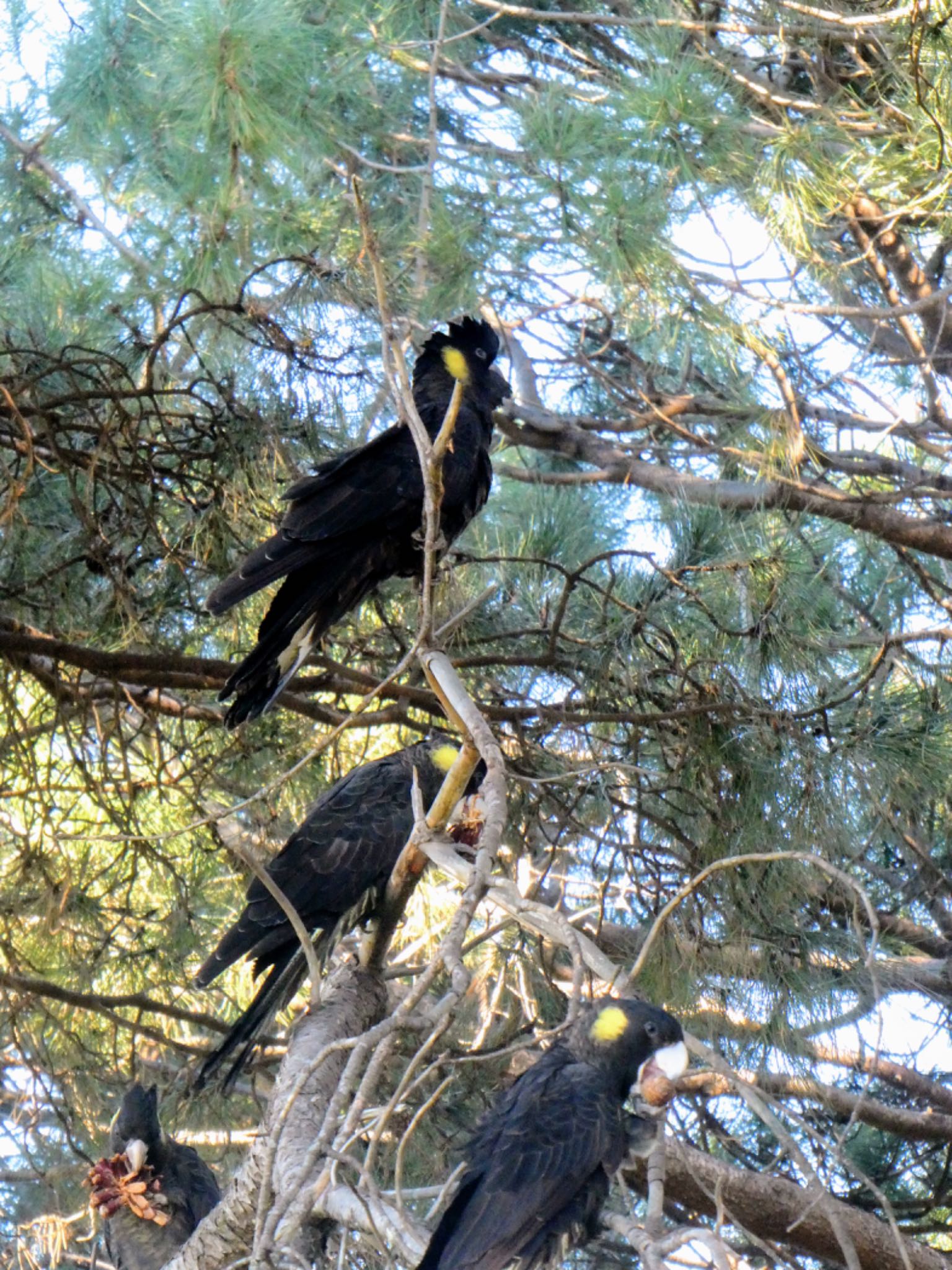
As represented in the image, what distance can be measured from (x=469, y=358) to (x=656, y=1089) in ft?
4.63

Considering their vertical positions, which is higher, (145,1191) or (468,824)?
(468,824)

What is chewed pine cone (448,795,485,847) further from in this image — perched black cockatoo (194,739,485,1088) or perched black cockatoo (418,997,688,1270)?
perched black cockatoo (418,997,688,1270)

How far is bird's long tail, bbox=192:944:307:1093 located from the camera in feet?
7.60

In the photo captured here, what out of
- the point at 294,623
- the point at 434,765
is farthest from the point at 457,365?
the point at 434,765

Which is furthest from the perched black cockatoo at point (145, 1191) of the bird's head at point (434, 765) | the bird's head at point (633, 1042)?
the bird's head at point (633, 1042)

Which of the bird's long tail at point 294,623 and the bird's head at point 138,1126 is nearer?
the bird's long tail at point 294,623

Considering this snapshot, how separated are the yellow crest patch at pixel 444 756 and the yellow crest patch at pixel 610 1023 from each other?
82 cm

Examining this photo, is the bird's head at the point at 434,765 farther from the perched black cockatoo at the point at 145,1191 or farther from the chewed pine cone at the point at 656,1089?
the chewed pine cone at the point at 656,1089

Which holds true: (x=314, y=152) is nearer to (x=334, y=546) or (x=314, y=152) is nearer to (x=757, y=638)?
(x=334, y=546)

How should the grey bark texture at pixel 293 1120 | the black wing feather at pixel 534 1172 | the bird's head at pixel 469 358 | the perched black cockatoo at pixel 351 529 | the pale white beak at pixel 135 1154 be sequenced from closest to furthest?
the black wing feather at pixel 534 1172 < the grey bark texture at pixel 293 1120 < the perched black cockatoo at pixel 351 529 < the pale white beak at pixel 135 1154 < the bird's head at pixel 469 358

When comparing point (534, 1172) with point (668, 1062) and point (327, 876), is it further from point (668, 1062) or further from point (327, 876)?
point (327, 876)

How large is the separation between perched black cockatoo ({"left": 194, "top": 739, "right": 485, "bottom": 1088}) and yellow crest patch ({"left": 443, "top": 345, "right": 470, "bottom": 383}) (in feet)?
2.25

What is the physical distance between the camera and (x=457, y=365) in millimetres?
2549

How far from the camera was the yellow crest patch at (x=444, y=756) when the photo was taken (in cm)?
257
